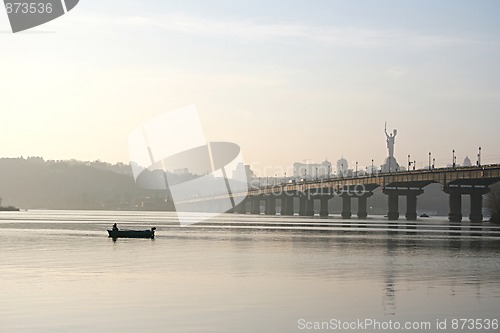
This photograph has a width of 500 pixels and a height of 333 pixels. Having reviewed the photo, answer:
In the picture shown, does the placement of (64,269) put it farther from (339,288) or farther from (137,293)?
(339,288)

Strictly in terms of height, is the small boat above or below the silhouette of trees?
below

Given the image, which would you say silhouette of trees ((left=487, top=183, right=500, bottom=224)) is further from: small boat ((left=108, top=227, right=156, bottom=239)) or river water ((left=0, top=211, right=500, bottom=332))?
river water ((left=0, top=211, right=500, bottom=332))

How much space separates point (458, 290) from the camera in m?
45.4

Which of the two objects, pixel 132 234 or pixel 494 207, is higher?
pixel 494 207

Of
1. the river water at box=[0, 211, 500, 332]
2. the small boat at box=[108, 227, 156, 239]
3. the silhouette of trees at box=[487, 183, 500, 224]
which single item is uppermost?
the silhouette of trees at box=[487, 183, 500, 224]

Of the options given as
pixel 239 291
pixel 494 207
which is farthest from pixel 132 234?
pixel 494 207

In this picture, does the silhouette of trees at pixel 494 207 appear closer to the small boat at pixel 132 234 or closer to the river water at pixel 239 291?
the small boat at pixel 132 234

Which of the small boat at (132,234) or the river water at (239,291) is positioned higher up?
the small boat at (132,234)

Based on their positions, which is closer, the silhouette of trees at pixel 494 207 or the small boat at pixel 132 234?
the small boat at pixel 132 234

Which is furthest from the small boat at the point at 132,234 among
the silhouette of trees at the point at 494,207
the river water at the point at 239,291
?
the silhouette of trees at the point at 494,207

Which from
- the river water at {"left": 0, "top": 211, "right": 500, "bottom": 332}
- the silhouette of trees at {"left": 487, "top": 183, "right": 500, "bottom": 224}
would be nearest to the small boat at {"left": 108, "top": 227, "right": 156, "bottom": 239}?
the river water at {"left": 0, "top": 211, "right": 500, "bottom": 332}

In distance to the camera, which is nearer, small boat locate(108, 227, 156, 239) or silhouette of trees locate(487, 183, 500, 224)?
small boat locate(108, 227, 156, 239)

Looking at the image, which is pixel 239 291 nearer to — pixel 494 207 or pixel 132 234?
pixel 132 234

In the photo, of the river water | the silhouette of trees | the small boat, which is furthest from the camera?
the silhouette of trees
